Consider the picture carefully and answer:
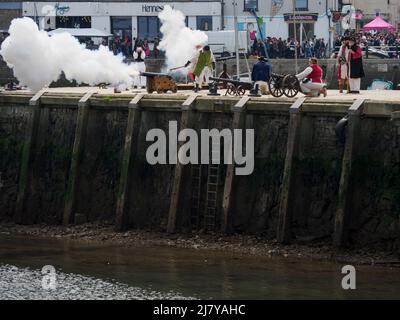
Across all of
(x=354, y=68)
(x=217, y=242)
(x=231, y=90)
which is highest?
(x=354, y=68)

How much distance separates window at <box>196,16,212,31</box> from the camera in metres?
83.3

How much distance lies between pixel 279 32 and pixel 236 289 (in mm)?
50905

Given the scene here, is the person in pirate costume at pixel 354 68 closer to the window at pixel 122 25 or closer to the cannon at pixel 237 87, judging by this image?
the cannon at pixel 237 87

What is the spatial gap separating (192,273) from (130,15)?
1945 inches

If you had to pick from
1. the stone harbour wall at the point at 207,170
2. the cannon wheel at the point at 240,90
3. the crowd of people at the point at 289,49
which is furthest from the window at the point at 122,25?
the cannon wheel at the point at 240,90

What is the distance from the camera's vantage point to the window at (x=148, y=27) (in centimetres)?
8346

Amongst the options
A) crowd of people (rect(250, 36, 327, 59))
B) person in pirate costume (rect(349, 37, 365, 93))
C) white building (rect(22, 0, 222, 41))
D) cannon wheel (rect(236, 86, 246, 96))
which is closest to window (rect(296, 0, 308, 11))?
white building (rect(22, 0, 222, 41))

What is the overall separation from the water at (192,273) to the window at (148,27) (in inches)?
1734

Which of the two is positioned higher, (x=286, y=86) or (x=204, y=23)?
(x=204, y=23)

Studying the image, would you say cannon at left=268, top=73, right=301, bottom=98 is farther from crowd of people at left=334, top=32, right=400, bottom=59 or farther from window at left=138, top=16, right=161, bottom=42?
window at left=138, top=16, right=161, bottom=42

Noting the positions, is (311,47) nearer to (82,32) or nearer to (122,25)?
(82,32)

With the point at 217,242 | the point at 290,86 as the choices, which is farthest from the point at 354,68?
the point at 217,242

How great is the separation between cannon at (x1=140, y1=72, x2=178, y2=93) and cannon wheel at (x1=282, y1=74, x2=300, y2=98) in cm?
561

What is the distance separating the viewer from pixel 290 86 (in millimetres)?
42125
